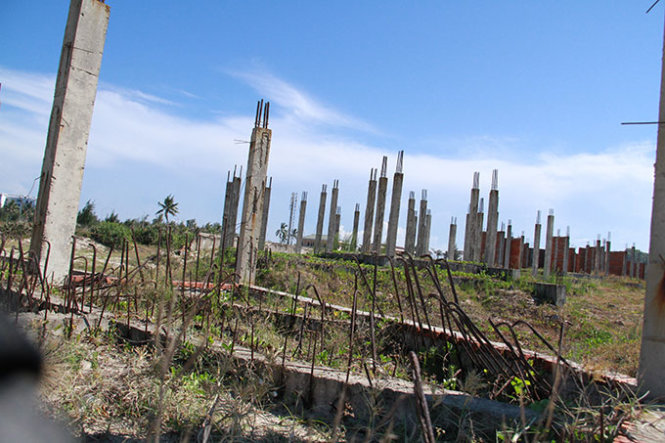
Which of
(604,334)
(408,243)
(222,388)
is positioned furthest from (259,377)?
(408,243)

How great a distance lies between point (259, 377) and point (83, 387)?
1.12 meters

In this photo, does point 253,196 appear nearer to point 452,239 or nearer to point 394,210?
point 394,210

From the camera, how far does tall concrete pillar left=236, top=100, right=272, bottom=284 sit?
837cm

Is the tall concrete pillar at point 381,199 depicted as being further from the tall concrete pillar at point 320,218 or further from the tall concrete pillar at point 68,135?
the tall concrete pillar at point 68,135

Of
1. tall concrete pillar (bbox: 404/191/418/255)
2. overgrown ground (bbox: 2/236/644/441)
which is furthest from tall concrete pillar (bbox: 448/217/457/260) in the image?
overgrown ground (bbox: 2/236/644/441)

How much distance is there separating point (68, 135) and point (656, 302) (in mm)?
6275

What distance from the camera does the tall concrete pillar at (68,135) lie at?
5.81 meters

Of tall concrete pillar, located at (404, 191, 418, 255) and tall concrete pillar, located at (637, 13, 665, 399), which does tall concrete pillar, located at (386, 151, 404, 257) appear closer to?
tall concrete pillar, located at (404, 191, 418, 255)

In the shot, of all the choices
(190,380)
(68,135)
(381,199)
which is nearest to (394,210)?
(381,199)

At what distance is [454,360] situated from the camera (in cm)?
412

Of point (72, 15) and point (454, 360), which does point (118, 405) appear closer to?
point (454, 360)

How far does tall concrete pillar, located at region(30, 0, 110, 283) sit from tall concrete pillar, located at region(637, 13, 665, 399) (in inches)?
239

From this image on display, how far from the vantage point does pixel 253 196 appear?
8617 millimetres

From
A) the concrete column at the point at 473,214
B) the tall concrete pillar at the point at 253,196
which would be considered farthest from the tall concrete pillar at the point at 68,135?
the concrete column at the point at 473,214
